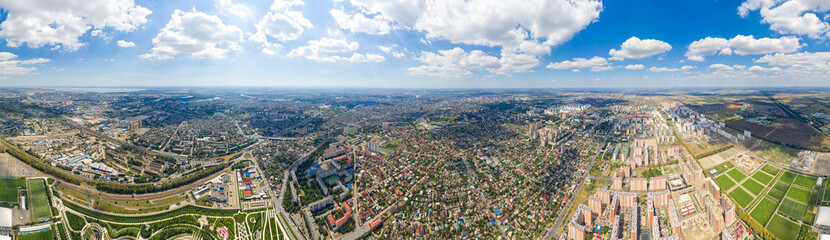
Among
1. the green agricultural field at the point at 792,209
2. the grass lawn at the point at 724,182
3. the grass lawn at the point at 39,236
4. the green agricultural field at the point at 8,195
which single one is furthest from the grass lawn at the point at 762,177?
the green agricultural field at the point at 8,195

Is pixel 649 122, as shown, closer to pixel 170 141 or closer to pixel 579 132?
pixel 579 132

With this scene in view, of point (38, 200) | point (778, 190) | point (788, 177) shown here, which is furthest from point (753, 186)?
point (38, 200)

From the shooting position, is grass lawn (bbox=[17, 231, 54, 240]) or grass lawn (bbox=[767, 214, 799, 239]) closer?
grass lawn (bbox=[767, 214, 799, 239])

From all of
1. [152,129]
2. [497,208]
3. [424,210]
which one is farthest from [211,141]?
[497,208]

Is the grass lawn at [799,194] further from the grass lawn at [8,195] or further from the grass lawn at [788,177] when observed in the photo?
the grass lawn at [8,195]

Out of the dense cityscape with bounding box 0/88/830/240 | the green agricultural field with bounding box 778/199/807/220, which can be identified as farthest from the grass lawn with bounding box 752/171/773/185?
the green agricultural field with bounding box 778/199/807/220

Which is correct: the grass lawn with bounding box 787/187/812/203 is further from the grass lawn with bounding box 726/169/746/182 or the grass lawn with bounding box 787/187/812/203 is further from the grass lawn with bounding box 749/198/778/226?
the grass lawn with bounding box 726/169/746/182

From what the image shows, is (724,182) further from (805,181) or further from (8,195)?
(8,195)
